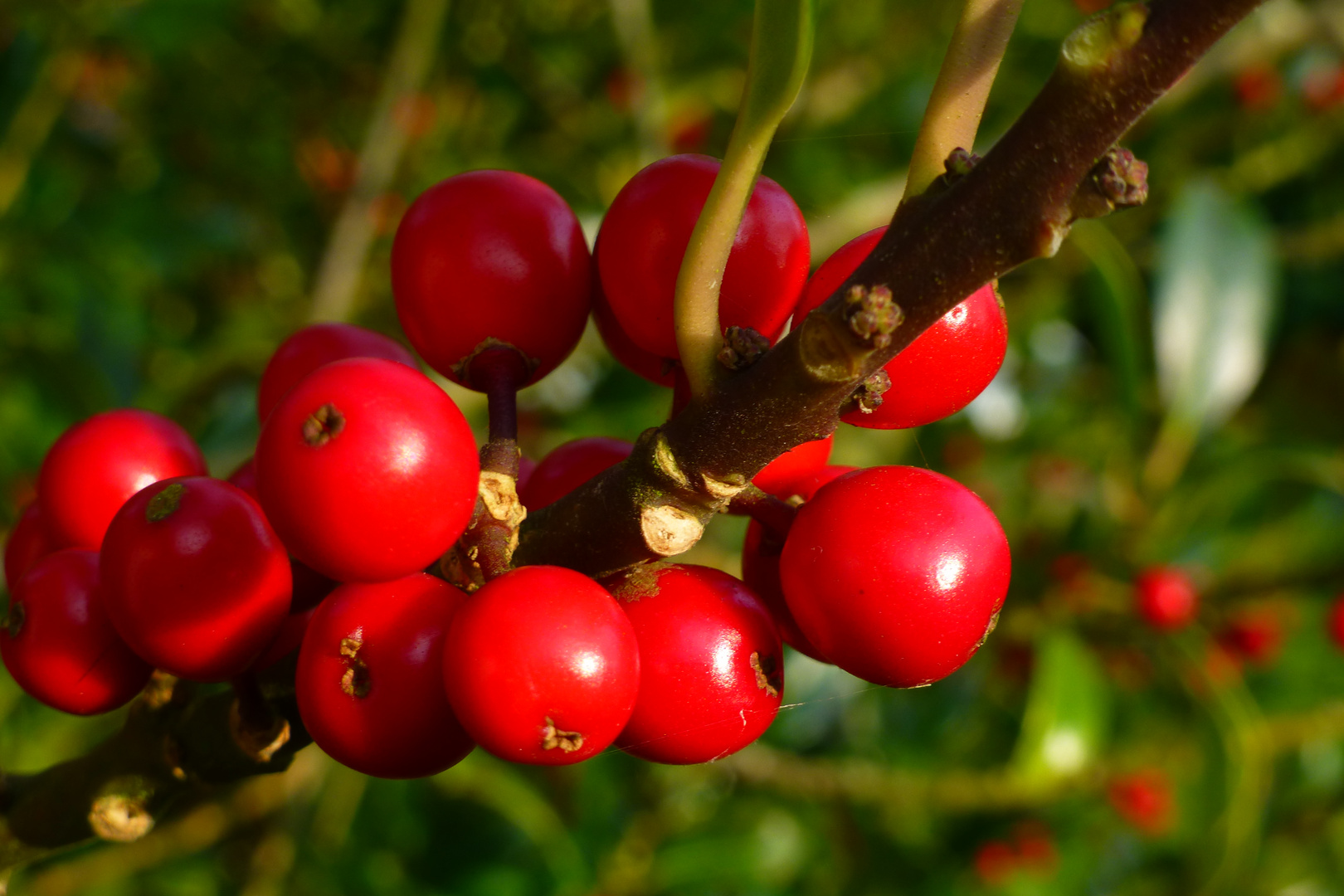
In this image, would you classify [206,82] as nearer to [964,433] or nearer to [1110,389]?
[964,433]

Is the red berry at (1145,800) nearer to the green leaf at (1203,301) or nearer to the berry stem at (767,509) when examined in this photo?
the green leaf at (1203,301)

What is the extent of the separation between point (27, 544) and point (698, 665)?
28.4 inches

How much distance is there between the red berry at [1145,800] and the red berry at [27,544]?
118 inches

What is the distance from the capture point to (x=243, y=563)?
734 millimetres

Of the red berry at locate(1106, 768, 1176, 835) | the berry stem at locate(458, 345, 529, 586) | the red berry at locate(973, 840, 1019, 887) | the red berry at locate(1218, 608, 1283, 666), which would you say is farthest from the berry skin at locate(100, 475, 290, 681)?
the red berry at locate(1106, 768, 1176, 835)

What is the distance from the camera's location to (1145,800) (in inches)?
119

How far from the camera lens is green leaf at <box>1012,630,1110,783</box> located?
188 cm

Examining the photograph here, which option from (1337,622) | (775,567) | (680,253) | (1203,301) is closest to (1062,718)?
(1203,301)

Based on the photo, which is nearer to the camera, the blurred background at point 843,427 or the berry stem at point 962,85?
the berry stem at point 962,85

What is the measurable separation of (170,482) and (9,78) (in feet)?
6.70

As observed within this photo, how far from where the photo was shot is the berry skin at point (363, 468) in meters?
0.64

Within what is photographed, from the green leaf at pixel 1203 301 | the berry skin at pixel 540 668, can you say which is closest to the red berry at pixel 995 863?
the green leaf at pixel 1203 301

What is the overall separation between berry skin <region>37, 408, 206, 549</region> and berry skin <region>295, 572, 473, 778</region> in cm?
31

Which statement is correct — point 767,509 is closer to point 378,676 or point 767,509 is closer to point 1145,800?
point 378,676
